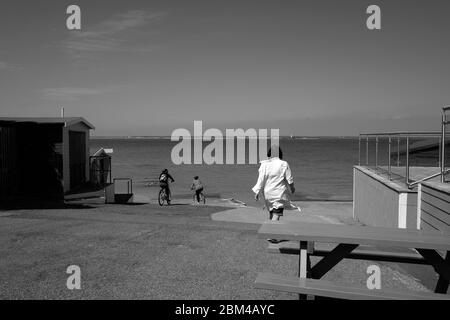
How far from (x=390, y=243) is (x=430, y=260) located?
0.67 metres

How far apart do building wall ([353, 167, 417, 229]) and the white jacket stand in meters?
3.34

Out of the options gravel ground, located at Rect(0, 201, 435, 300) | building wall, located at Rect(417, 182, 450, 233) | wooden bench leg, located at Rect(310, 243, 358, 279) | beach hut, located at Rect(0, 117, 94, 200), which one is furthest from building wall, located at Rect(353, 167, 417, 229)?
beach hut, located at Rect(0, 117, 94, 200)

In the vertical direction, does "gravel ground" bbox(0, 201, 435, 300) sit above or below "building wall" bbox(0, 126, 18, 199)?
below

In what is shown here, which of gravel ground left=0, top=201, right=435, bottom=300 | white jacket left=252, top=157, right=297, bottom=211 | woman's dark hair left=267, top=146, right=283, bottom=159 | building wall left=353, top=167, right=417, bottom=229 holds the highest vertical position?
woman's dark hair left=267, top=146, right=283, bottom=159

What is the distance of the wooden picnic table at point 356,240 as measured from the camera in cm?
400

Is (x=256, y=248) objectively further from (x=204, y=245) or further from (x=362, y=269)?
(x=362, y=269)

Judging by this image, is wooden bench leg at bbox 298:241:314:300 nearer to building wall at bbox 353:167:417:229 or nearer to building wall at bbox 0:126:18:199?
building wall at bbox 353:167:417:229

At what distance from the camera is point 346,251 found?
177 inches

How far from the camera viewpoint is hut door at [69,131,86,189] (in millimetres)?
19359

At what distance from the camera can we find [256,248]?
8.09 meters

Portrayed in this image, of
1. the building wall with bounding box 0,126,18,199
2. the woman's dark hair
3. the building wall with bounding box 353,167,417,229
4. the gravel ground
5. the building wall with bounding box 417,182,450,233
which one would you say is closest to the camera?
the gravel ground

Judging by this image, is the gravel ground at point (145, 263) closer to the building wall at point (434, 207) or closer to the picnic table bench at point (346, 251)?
the building wall at point (434, 207)
